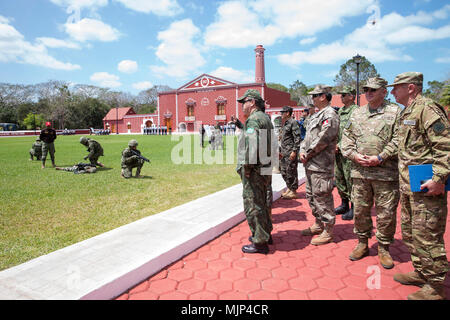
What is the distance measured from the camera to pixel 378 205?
2.95 metres

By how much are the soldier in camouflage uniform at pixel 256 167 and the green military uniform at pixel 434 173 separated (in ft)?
4.53

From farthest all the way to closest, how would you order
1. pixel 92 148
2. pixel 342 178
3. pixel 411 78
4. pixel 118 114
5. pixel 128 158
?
pixel 118 114 → pixel 92 148 → pixel 128 158 → pixel 342 178 → pixel 411 78

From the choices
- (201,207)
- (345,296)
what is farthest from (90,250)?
(345,296)

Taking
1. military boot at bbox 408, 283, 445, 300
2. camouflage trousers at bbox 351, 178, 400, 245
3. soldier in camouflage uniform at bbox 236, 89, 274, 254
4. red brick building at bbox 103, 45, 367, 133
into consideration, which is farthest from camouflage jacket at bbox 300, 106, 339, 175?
red brick building at bbox 103, 45, 367, 133

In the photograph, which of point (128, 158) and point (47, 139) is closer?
point (128, 158)

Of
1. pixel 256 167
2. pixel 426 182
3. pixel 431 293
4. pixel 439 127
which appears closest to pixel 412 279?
pixel 431 293

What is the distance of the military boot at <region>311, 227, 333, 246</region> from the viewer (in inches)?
140

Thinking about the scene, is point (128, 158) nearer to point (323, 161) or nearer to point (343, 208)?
point (343, 208)

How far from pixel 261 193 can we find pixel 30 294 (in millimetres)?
2405

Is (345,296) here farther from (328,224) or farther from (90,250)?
(90,250)

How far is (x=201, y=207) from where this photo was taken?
4.86 m

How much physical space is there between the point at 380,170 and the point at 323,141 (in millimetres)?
780

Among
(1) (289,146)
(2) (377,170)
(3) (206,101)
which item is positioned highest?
(3) (206,101)

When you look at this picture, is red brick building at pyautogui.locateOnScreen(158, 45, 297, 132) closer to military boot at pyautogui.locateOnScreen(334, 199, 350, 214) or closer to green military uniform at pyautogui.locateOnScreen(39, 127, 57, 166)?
green military uniform at pyautogui.locateOnScreen(39, 127, 57, 166)
